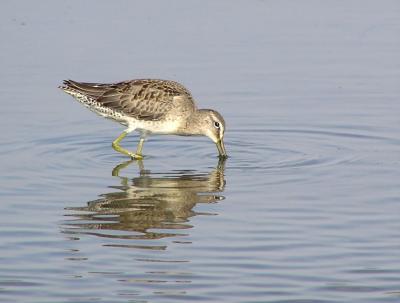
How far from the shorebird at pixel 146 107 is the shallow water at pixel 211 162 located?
257 millimetres

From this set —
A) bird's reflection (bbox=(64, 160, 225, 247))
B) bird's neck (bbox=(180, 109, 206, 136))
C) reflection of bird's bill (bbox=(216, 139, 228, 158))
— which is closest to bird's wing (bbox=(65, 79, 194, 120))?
bird's neck (bbox=(180, 109, 206, 136))

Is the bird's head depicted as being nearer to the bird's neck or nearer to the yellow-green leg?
the bird's neck

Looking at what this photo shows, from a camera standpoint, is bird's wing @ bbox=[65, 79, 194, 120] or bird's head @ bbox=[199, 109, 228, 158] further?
bird's wing @ bbox=[65, 79, 194, 120]

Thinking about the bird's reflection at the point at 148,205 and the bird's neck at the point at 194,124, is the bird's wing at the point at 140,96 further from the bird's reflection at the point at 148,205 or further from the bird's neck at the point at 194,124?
the bird's reflection at the point at 148,205

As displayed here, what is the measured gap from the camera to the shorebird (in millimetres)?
12617

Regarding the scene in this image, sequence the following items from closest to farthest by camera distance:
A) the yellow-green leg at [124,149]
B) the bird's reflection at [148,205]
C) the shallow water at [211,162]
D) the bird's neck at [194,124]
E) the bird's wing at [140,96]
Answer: the shallow water at [211,162] < the bird's reflection at [148,205] < the yellow-green leg at [124,149] < the bird's neck at [194,124] < the bird's wing at [140,96]

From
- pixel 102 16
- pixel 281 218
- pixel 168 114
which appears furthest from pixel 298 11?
pixel 281 218

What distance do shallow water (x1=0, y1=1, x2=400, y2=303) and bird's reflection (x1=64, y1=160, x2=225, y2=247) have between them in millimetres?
25

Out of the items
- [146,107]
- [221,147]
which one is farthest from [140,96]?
[221,147]

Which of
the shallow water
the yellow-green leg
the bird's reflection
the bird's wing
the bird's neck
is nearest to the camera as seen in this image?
the shallow water

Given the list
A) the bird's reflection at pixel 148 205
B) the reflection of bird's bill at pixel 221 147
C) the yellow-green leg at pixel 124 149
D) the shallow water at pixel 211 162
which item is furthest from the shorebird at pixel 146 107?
the bird's reflection at pixel 148 205

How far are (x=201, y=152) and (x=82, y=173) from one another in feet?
6.37

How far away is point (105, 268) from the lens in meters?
8.01

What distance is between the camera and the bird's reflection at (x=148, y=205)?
9109 mm
